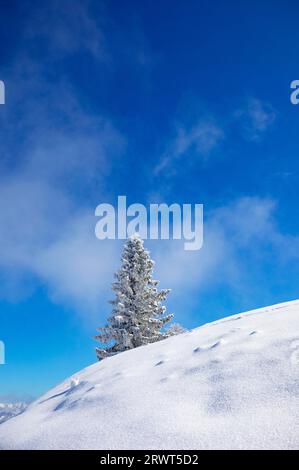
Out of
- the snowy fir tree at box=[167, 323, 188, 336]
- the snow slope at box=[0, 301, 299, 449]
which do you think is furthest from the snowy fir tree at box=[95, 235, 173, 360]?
the snow slope at box=[0, 301, 299, 449]

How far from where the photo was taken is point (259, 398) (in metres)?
4.27

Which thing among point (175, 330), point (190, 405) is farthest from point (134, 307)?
point (190, 405)

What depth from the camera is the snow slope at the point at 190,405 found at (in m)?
3.72

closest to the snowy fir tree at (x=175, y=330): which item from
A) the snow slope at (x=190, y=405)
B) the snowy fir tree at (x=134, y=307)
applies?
the snowy fir tree at (x=134, y=307)

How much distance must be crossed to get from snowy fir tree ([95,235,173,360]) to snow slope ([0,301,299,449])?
1570 centimetres

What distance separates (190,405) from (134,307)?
62.0 feet

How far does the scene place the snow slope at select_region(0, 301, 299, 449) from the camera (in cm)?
372

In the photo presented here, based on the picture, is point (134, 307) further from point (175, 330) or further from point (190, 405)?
point (190, 405)

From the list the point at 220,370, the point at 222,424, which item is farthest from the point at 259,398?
the point at 220,370

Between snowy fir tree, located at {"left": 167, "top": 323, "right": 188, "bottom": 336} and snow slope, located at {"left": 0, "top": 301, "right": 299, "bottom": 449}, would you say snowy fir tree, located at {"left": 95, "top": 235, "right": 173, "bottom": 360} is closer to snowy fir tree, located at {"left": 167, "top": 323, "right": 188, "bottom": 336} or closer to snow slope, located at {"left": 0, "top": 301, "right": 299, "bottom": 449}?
snowy fir tree, located at {"left": 167, "top": 323, "right": 188, "bottom": 336}

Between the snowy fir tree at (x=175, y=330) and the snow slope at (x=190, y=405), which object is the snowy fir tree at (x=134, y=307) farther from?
the snow slope at (x=190, y=405)

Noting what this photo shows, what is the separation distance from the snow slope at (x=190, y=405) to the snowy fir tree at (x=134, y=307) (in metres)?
15.7
